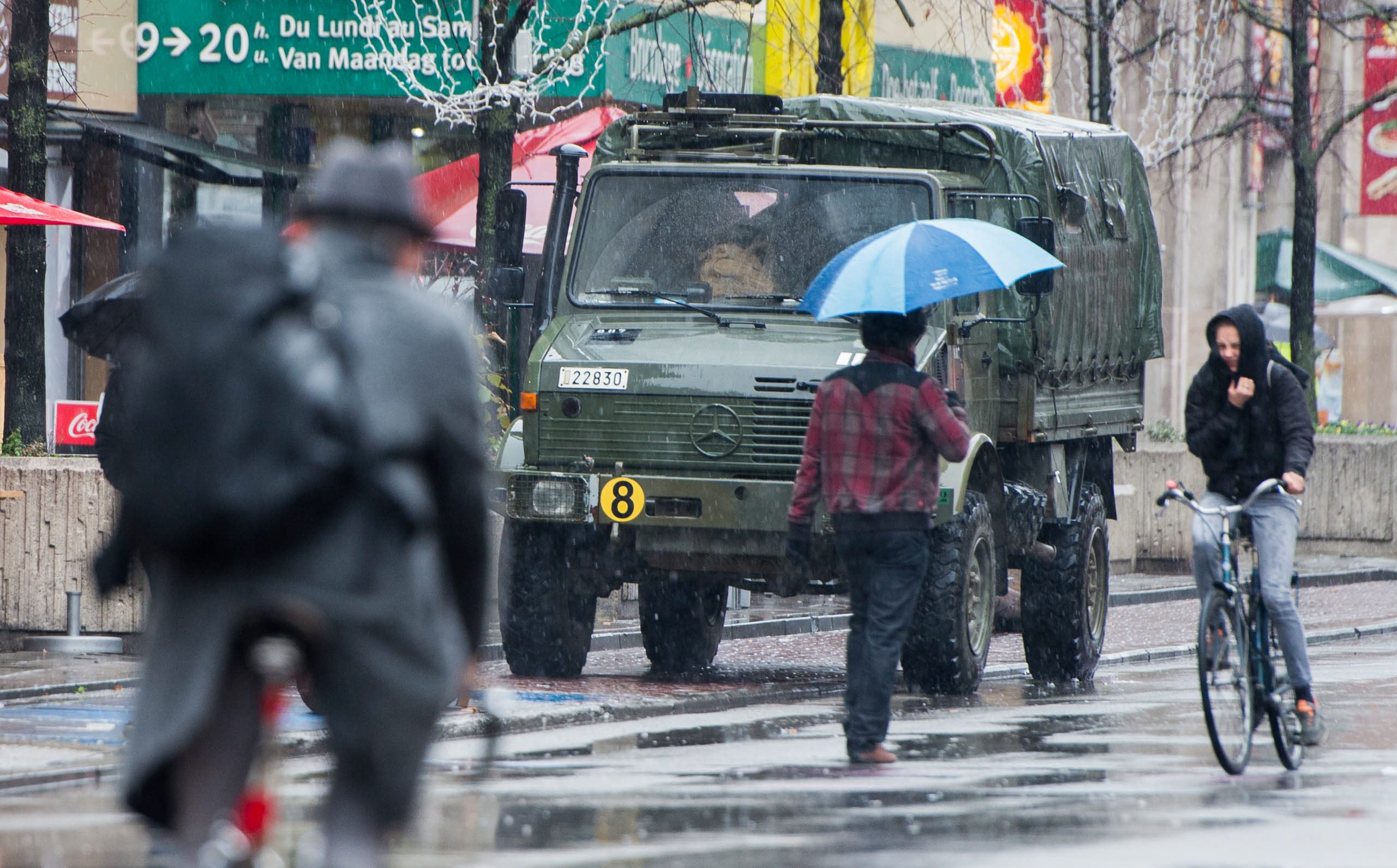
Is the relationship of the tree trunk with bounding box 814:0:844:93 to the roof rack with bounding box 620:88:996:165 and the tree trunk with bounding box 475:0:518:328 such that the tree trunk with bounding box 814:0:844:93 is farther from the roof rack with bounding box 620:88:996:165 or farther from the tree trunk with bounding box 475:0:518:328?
the roof rack with bounding box 620:88:996:165

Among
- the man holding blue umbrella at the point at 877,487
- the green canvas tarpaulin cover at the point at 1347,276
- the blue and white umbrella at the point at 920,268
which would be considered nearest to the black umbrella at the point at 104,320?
the blue and white umbrella at the point at 920,268

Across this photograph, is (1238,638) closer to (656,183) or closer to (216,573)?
(656,183)

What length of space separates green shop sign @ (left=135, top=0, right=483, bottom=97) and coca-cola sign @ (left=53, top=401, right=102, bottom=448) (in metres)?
5.35

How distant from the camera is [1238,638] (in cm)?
948

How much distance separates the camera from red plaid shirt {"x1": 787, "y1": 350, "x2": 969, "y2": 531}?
953 centimetres

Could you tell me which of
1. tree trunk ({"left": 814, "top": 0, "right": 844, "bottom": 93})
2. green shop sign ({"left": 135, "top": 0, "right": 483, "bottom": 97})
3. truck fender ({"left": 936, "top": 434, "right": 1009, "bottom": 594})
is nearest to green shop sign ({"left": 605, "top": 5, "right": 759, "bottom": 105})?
green shop sign ({"left": 135, "top": 0, "right": 483, "bottom": 97})

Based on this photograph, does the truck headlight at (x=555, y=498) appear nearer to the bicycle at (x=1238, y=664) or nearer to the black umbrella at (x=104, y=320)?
the black umbrella at (x=104, y=320)

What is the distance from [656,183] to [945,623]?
281 cm

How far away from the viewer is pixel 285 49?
2014 centimetres

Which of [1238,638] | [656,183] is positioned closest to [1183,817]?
[1238,638]

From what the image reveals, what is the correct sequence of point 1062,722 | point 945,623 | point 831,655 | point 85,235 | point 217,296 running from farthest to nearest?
point 85,235 < point 831,655 < point 945,623 < point 1062,722 < point 217,296

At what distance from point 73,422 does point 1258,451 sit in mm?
8312

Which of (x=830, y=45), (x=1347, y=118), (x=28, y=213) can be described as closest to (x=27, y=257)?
(x=28, y=213)

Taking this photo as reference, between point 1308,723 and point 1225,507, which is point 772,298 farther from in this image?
point 1308,723
